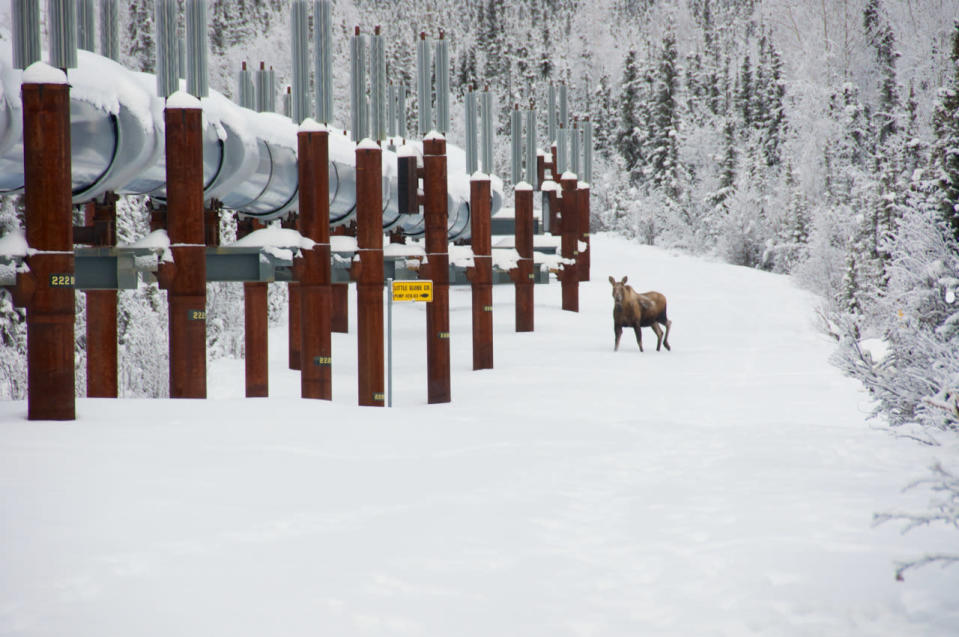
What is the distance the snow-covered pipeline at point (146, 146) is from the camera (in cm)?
1009

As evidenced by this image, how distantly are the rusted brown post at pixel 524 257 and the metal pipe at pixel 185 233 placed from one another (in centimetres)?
1555

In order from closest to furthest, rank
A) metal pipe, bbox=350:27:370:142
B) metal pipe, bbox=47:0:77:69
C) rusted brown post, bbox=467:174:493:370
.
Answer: metal pipe, bbox=47:0:77:69, metal pipe, bbox=350:27:370:142, rusted brown post, bbox=467:174:493:370

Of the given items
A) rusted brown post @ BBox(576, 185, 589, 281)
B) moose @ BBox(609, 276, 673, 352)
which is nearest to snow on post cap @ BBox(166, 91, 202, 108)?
moose @ BBox(609, 276, 673, 352)

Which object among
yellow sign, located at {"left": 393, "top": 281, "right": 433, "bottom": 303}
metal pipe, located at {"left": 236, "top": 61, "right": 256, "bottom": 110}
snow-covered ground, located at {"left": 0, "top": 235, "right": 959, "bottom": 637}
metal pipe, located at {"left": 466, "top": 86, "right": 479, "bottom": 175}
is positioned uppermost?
metal pipe, located at {"left": 236, "top": 61, "right": 256, "bottom": 110}

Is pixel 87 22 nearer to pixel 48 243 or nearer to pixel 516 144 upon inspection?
pixel 48 243

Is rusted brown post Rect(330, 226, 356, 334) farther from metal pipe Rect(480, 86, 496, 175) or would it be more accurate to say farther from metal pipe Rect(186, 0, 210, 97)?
metal pipe Rect(186, 0, 210, 97)

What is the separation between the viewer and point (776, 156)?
222 feet

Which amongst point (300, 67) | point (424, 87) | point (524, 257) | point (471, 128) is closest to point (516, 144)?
point (524, 257)

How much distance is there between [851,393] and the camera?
52.2 ft

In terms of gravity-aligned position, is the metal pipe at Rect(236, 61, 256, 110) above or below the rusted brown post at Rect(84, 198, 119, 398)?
above

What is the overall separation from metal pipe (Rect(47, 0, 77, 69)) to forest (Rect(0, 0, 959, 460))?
7.43 meters

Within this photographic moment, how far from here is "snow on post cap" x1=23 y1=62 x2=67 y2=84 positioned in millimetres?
8344

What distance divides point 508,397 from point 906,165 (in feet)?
105

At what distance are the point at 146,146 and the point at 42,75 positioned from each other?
9.34ft
